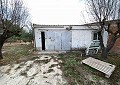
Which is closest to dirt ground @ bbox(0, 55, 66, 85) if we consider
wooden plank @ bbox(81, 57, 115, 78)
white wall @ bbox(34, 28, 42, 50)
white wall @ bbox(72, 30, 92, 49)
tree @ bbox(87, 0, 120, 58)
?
wooden plank @ bbox(81, 57, 115, 78)

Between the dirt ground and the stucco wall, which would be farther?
the stucco wall

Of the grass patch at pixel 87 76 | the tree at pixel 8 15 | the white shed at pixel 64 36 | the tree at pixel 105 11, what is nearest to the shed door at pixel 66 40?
the white shed at pixel 64 36

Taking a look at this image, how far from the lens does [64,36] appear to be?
455 inches

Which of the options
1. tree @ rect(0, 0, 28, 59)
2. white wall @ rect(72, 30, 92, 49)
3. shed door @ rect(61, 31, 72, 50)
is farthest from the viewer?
shed door @ rect(61, 31, 72, 50)

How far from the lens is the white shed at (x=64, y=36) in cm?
1126

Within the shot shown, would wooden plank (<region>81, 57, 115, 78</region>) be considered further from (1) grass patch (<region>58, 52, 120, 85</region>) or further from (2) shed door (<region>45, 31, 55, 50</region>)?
(2) shed door (<region>45, 31, 55, 50</region>)

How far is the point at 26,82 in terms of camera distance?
4.97 m

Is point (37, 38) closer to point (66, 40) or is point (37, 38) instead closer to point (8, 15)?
point (66, 40)

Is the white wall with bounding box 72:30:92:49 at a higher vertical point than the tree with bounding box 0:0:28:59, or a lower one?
lower

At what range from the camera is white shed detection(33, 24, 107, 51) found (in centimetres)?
1126

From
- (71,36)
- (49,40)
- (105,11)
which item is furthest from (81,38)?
(105,11)

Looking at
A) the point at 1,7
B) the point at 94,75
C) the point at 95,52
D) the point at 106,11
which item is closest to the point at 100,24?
the point at 106,11

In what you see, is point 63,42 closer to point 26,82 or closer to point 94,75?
point 94,75

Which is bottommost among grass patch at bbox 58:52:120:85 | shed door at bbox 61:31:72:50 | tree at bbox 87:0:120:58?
grass patch at bbox 58:52:120:85
